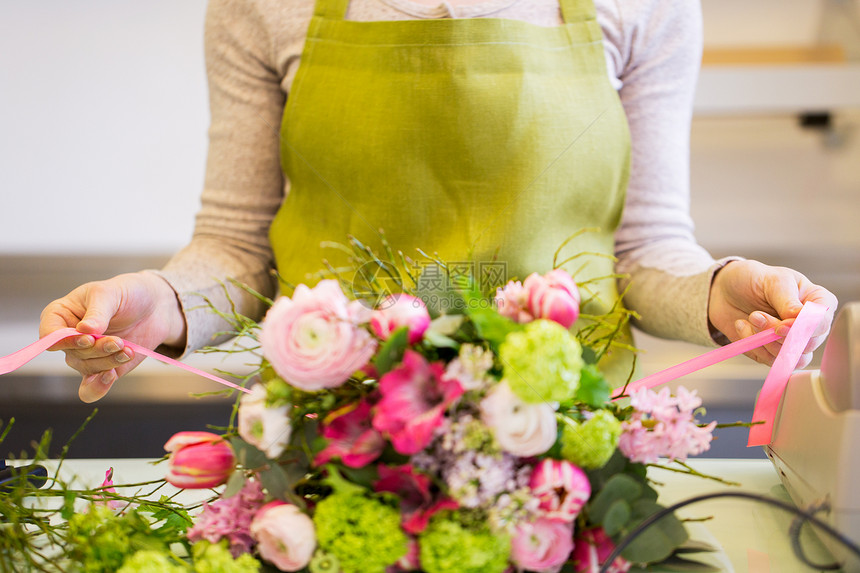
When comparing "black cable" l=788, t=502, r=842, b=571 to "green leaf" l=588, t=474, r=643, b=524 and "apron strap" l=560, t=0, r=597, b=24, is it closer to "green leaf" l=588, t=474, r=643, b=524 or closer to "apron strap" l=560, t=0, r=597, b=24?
"green leaf" l=588, t=474, r=643, b=524

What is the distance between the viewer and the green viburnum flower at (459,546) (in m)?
0.29

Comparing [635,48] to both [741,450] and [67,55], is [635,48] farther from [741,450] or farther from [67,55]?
[67,55]

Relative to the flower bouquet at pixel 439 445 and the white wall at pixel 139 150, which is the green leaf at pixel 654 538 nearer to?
the flower bouquet at pixel 439 445

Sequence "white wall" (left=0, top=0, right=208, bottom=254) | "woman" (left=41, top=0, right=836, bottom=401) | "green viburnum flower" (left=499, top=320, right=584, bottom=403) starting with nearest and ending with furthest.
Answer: "green viburnum flower" (left=499, top=320, right=584, bottom=403) < "woman" (left=41, top=0, right=836, bottom=401) < "white wall" (left=0, top=0, right=208, bottom=254)

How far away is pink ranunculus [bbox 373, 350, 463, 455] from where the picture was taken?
275mm

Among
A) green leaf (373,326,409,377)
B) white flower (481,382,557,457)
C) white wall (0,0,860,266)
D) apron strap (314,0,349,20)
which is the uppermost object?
apron strap (314,0,349,20)

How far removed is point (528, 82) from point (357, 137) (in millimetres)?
184

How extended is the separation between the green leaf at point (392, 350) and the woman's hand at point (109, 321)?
0.24m

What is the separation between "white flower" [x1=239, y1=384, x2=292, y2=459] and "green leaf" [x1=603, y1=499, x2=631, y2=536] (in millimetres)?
157

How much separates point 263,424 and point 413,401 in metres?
0.07

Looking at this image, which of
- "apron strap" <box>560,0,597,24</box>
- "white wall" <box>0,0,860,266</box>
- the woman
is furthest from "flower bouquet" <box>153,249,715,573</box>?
"white wall" <box>0,0,860,266</box>

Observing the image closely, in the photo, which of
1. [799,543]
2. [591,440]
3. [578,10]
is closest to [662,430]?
[591,440]

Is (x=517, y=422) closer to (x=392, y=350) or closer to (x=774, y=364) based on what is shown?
(x=392, y=350)

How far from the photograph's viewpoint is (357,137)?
26.1 inches
